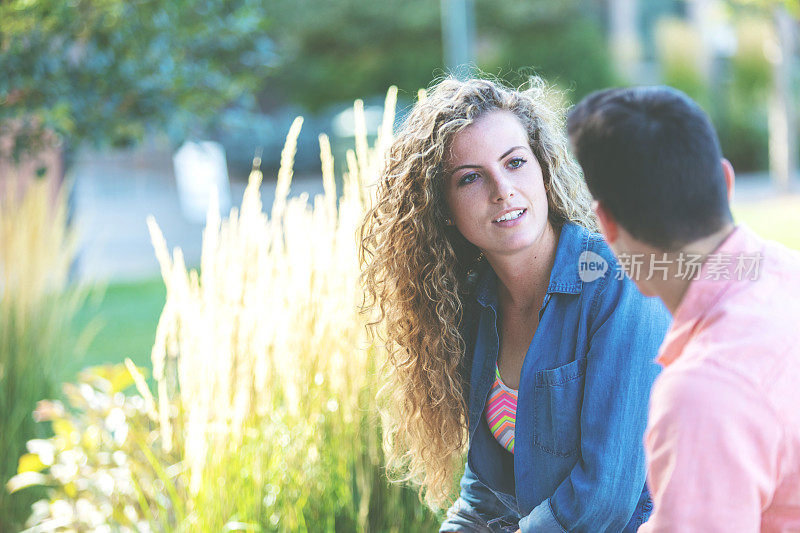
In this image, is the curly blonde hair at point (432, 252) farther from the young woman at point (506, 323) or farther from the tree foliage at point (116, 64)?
the tree foliage at point (116, 64)

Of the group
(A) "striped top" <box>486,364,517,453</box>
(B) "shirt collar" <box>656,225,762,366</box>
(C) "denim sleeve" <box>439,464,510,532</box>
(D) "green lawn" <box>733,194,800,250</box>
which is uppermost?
(B) "shirt collar" <box>656,225,762,366</box>

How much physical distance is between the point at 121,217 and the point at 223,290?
1204 centimetres

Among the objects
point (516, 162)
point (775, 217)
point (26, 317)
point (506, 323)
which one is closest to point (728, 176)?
point (516, 162)

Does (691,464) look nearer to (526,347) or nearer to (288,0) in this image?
(526,347)

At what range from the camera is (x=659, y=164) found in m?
0.93

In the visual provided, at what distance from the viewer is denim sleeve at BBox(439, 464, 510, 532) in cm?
189

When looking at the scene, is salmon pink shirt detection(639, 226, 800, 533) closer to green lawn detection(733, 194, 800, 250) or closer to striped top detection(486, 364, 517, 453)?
striped top detection(486, 364, 517, 453)

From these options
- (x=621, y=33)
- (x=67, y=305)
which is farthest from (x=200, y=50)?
(x=621, y=33)

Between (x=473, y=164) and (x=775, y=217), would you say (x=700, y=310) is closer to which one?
(x=473, y=164)

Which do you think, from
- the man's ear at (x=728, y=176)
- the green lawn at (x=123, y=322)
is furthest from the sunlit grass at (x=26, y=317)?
the man's ear at (x=728, y=176)

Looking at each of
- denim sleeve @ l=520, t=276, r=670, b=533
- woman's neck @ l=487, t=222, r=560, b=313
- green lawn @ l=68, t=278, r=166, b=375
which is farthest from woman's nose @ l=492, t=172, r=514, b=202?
green lawn @ l=68, t=278, r=166, b=375

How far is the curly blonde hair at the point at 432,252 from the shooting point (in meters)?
1.79

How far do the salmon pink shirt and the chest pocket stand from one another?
0.65 metres

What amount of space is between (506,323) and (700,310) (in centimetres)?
89
